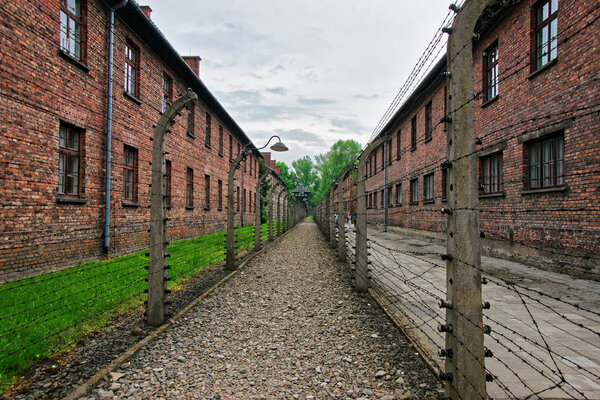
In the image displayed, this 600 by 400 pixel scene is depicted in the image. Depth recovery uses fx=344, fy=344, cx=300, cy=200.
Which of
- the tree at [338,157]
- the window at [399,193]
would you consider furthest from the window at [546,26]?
the tree at [338,157]

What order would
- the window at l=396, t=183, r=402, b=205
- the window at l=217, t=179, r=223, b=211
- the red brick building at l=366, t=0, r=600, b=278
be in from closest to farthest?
the red brick building at l=366, t=0, r=600, b=278 → the window at l=217, t=179, r=223, b=211 → the window at l=396, t=183, r=402, b=205

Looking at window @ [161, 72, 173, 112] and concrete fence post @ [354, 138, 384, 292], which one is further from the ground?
window @ [161, 72, 173, 112]

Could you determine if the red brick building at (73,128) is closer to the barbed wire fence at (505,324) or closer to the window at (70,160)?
the window at (70,160)

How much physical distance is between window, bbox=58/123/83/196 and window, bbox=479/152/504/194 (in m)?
11.0

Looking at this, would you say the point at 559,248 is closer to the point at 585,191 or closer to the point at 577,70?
the point at 585,191

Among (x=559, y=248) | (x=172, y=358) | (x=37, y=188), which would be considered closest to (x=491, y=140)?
(x=559, y=248)

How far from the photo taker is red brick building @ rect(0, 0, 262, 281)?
6.61 m

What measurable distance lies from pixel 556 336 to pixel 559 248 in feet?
15.7

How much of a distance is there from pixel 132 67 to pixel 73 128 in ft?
12.5

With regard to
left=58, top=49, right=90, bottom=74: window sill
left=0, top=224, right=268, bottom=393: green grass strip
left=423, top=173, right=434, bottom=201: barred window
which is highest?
left=58, top=49, right=90, bottom=74: window sill

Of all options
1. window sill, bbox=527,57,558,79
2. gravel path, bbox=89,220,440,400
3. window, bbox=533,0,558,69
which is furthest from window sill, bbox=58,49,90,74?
window sill, bbox=527,57,558,79

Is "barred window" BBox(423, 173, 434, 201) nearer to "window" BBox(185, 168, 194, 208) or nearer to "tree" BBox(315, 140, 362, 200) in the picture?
"window" BBox(185, 168, 194, 208)

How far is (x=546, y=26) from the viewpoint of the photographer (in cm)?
849

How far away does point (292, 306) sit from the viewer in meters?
5.32
